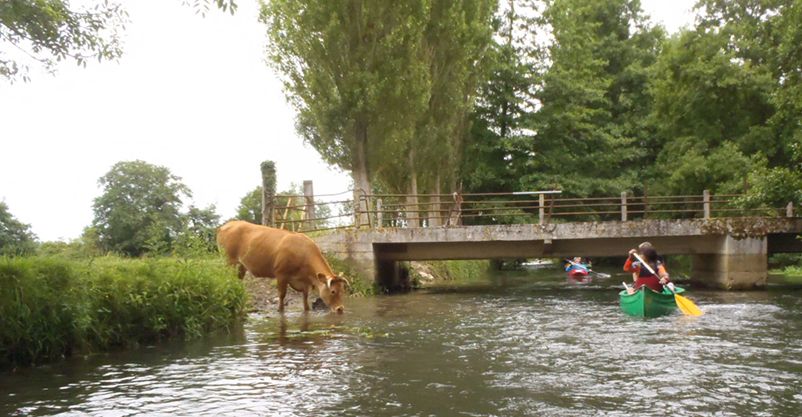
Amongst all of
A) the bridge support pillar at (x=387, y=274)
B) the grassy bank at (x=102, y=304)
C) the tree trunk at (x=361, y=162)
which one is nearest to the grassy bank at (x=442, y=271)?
the bridge support pillar at (x=387, y=274)

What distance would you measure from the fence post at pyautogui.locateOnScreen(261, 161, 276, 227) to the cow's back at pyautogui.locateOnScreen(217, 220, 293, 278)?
6292 mm

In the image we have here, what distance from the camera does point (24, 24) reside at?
870 centimetres

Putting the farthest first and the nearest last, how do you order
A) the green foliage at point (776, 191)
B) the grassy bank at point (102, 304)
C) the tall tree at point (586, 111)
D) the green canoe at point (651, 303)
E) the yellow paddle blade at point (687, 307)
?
the tall tree at point (586, 111) → the green foliage at point (776, 191) → the yellow paddle blade at point (687, 307) → the green canoe at point (651, 303) → the grassy bank at point (102, 304)

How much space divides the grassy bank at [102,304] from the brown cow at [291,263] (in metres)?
1.54

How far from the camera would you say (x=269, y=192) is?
2184 cm

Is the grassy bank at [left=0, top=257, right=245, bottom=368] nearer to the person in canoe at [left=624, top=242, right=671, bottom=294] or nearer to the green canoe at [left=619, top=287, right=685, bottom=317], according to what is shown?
the green canoe at [left=619, top=287, right=685, bottom=317]

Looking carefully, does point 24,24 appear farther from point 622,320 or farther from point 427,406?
point 622,320

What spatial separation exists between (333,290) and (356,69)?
1335 cm

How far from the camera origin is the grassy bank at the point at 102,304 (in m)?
8.10

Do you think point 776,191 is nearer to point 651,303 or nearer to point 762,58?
point 651,303

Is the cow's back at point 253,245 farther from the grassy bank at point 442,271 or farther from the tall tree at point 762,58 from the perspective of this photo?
the tall tree at point 762,58

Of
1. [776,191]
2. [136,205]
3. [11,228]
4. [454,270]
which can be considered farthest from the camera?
[136,205]

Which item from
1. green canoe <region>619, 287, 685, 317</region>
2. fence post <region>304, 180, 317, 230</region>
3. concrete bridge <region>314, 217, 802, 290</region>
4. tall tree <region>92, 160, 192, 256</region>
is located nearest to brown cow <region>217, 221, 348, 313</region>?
green canoe <region>619, 287, 685, 317</region>

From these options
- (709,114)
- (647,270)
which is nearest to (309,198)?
(647,270)
